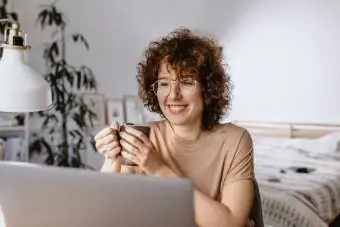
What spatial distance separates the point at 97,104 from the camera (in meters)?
3.93

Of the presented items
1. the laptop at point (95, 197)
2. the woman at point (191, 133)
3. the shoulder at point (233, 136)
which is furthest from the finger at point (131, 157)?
the laptop at point (95, 197)

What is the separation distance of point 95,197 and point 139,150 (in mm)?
374

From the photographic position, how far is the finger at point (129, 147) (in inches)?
39.9

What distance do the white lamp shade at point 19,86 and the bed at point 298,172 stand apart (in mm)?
1462

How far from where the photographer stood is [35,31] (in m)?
3.57

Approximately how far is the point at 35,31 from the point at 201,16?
4.70ft

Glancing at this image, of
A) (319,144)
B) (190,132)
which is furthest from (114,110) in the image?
(190,132)

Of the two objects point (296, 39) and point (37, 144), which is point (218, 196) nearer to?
point (37, 144)

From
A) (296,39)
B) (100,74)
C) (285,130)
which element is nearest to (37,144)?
(100,74)

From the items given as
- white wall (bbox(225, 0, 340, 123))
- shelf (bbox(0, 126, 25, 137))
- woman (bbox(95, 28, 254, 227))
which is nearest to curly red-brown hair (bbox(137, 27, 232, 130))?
woman (bbox(95, 28, 254, 227))

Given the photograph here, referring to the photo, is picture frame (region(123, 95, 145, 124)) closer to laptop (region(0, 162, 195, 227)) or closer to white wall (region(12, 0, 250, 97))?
white wall (region(12, 0, 250, 97))

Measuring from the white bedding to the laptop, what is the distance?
1.78 meters

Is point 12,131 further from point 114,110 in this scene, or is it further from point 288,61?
point 288,61

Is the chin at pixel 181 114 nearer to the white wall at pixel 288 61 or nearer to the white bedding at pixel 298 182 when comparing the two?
the white bedding at pixel 298 182
